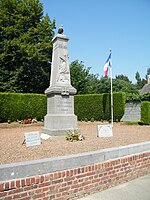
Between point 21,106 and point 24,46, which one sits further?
point 24,46

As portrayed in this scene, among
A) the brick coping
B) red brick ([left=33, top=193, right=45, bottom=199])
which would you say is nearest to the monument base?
the brick coping

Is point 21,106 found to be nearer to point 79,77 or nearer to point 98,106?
point 98,106

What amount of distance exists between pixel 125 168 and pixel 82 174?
43.7 inches

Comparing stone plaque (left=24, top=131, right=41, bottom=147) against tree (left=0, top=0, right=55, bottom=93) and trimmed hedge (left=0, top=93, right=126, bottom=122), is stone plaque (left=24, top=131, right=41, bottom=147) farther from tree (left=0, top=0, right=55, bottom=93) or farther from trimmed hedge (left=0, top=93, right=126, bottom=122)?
tree (left=0, top=0, right=55, bottom=93)

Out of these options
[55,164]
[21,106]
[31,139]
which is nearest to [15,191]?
[55,164]

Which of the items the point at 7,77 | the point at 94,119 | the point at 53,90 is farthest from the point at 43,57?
the point at 53,90

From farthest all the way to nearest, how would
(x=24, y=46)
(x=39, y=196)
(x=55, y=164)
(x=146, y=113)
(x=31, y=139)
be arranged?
(x=24, y=46) < (x=146, y=113) < (x=31, y=139) < (x=55, y=164) < (x=39, y=196)

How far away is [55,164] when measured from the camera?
10.3 feet

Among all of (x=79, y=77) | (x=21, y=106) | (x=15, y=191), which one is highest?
(x=79, y=77)

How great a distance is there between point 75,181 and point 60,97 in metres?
4.40

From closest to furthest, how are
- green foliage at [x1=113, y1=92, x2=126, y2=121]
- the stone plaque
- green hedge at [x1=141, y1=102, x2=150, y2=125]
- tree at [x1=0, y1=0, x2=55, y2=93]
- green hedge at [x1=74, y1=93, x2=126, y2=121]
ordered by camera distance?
the stone plaque, green hedge at [x1=141, y1=102, x2=150, y2=125], green foliage at [x1=113, y1=92, x2=126, y2=121], green hedge at [x1=74, y1=93, x2=126, y2=121], tree at [x1=0, y1=0, x2=55, y2=93]

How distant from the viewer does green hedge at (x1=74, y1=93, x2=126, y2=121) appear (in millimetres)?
15939

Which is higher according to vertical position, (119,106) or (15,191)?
(119,106)

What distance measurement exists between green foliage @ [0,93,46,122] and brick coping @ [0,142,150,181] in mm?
11244
